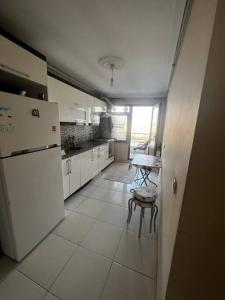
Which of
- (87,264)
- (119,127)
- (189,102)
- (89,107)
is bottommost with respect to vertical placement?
(87,264)

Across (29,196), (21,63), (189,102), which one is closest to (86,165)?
(29,196)

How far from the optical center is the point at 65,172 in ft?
7.57

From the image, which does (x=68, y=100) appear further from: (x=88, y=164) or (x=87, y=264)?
(x=87, y=264)

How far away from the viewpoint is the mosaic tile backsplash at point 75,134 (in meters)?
3.12

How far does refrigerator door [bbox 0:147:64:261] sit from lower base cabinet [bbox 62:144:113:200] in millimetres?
484

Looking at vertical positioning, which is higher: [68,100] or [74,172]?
[68,100]

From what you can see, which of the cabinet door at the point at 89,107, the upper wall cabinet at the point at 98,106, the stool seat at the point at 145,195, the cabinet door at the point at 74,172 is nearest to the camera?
the stool seat at the point at 145,195

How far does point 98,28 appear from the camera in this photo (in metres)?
1.39

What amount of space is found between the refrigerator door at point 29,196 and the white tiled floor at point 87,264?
6.5 inches

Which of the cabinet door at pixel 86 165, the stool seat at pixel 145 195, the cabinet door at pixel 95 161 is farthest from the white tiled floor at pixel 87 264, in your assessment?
the cabinet door at pixel 95 161

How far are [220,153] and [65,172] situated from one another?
2.17 meters

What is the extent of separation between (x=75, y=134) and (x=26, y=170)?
2250mm

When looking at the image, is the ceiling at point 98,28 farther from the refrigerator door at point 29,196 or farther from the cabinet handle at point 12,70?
the refrigerator door at point 29,196

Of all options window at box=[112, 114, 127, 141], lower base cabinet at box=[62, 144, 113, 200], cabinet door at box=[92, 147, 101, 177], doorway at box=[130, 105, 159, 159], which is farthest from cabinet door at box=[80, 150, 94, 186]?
window at box=[112, 114, 127, 141]
